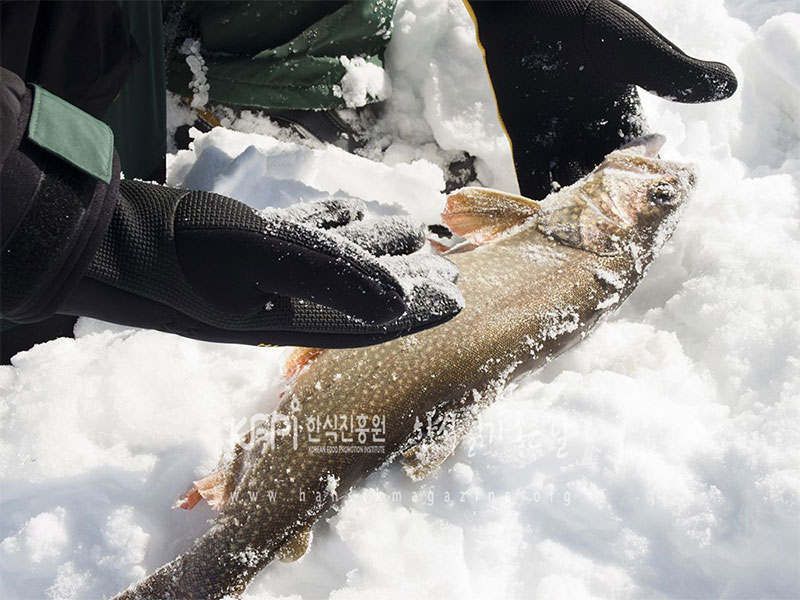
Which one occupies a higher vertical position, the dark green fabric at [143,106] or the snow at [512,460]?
the dark green fabric at [143,106]

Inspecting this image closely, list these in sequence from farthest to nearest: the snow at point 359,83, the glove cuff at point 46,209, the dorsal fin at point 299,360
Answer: the snow at point 359,83 < the dorsal fin at point 299,360 < the glove cuff at point 46,209

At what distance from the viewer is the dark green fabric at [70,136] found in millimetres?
1165

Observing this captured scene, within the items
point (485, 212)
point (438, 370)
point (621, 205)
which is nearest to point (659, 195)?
point (621, 205)

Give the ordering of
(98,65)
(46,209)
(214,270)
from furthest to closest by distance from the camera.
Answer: (98,65)
(214,270)
(46,209)

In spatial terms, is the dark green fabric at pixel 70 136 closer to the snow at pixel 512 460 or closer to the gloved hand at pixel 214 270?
the gloved hand at pixel 214 270

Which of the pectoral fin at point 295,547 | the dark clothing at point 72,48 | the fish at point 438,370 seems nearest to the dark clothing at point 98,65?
the dark clothing at point 72,48

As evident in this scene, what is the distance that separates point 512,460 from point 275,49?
176 cm

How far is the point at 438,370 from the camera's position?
205cm

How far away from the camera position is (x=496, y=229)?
257 centimetres

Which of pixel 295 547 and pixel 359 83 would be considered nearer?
pixel 295 547

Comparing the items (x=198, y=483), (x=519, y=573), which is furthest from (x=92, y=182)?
(x=519, y=573)

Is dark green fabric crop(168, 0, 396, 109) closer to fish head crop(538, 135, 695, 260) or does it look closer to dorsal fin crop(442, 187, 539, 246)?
dorsal fin crop(442, 187, 539, 246)

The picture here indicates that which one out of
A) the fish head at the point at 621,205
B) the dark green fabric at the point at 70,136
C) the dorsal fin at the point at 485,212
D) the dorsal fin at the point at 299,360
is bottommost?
the dorsal fin at the point at 299,360

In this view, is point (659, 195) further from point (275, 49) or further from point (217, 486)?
point (217, 486)
